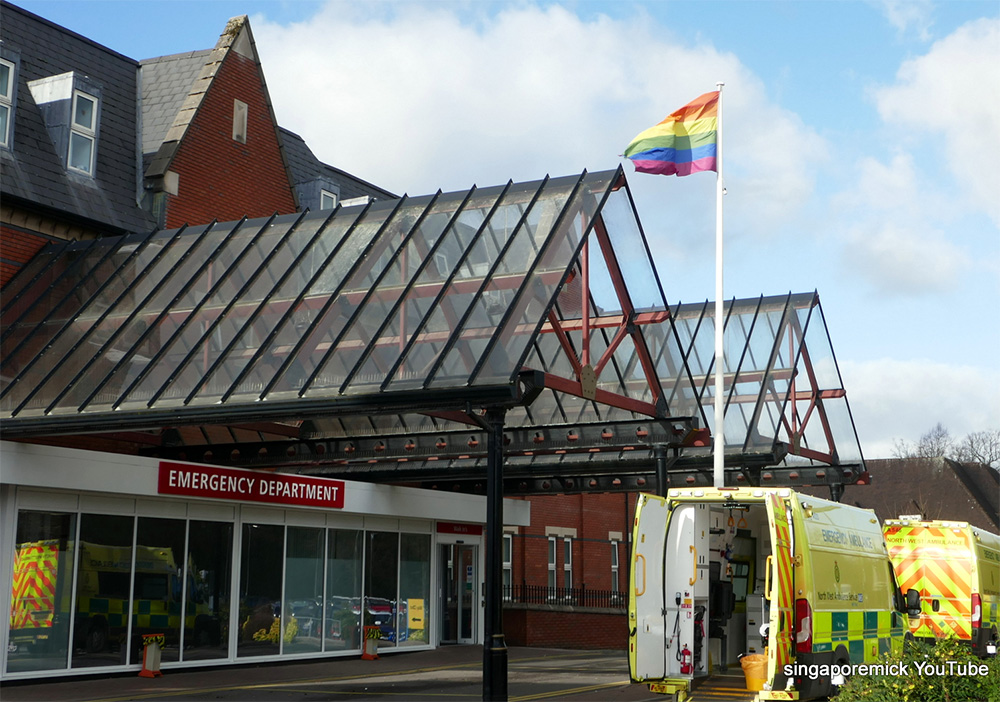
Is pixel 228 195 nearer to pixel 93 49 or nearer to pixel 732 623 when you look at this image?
pixel 93 49

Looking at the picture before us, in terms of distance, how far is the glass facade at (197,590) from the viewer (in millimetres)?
18734

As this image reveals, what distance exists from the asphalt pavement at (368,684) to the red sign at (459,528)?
13.9 feet

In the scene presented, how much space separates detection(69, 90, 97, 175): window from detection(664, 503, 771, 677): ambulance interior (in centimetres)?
1619

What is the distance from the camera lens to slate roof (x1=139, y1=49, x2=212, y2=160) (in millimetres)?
26859

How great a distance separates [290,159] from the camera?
31.9 m

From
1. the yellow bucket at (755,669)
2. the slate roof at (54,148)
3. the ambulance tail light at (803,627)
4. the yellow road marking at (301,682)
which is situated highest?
the slate roof at (54,148)

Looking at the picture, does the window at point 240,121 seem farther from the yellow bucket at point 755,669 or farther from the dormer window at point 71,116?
the yellow bucket at point 755,669

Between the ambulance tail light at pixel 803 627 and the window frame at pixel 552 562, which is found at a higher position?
the window frame at pixel 552 562

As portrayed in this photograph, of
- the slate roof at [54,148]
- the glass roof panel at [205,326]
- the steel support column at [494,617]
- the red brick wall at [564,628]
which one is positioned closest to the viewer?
the steel support column at [494,617]

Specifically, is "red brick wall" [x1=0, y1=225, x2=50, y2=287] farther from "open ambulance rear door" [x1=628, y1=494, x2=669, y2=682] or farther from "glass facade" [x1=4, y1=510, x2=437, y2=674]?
"open ambulance rear door" [x1=628, y1=494, x2=669, y2=682]

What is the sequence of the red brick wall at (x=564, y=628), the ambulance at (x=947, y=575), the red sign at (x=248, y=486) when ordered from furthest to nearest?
the red brick wall at (x=564, y=628)
the ambulance at (x=947, y=575)
the red sign at (x=248, y=486)

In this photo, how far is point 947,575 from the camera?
21844 mm

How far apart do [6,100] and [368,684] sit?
1404cm

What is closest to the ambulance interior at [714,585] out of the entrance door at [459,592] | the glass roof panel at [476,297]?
the glass roof panel at [476,297]
